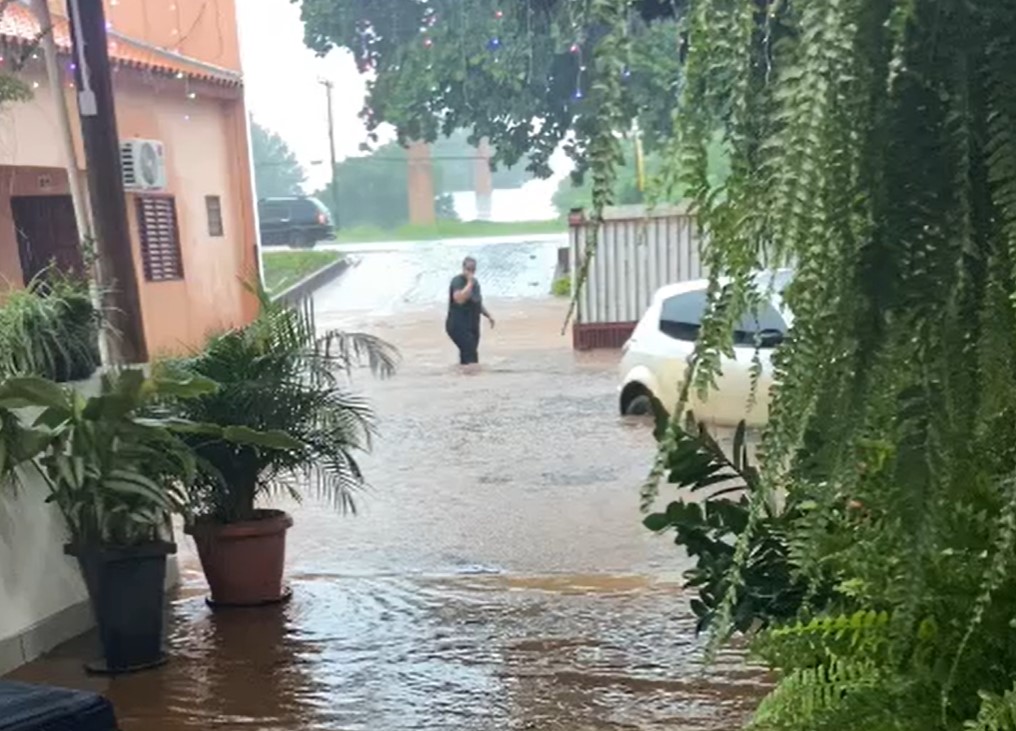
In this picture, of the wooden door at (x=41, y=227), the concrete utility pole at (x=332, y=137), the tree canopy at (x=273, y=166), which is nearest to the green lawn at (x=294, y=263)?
the tree canopy at (x=273, y=166)

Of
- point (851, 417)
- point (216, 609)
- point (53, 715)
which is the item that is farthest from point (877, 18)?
point (216, 609)

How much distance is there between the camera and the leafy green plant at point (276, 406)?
12.0 feet

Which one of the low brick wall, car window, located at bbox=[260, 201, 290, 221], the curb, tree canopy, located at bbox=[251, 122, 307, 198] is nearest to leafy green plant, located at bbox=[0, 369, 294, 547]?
tree canopy, located at bbox=[251, 122, 307, 198]

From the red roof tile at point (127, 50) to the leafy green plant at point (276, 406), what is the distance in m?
1.60

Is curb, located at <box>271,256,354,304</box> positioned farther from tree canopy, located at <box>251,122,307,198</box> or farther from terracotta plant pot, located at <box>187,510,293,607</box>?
terracotta plant pot, located at <box>187,510,293,607</box>

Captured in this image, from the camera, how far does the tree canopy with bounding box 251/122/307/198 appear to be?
283 inches

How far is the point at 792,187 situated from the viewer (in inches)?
29.0

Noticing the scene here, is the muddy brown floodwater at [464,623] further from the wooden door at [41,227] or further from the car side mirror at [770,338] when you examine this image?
the wooden door at [41,227]

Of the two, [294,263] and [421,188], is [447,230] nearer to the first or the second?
[421,188]

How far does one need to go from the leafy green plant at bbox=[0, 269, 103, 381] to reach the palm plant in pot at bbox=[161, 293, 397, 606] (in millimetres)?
275

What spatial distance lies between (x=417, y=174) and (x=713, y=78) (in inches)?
232

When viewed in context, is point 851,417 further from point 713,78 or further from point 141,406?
point 141,406

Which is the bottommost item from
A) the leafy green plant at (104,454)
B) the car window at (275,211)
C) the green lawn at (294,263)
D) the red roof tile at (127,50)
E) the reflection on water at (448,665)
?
the reflection on water at (448,665)

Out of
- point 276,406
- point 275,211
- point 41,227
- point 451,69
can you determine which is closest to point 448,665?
point 276,406
